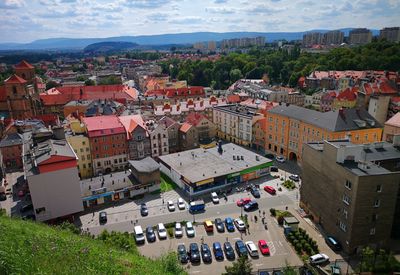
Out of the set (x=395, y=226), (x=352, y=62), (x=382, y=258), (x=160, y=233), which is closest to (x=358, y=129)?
(x=395, y=226)

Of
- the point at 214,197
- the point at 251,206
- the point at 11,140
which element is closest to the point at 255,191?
the point at 251,206

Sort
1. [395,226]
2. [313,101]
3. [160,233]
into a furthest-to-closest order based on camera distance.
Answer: [313,101]
[160,233]
[395,226]

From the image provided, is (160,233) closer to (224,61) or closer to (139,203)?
(139,203)

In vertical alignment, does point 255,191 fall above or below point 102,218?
above

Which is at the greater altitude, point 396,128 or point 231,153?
point 396,128

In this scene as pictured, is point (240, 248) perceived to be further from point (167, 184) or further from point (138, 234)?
point (167, 184)

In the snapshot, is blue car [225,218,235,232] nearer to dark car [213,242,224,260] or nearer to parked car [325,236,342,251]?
dark car [213,242,224,260]
